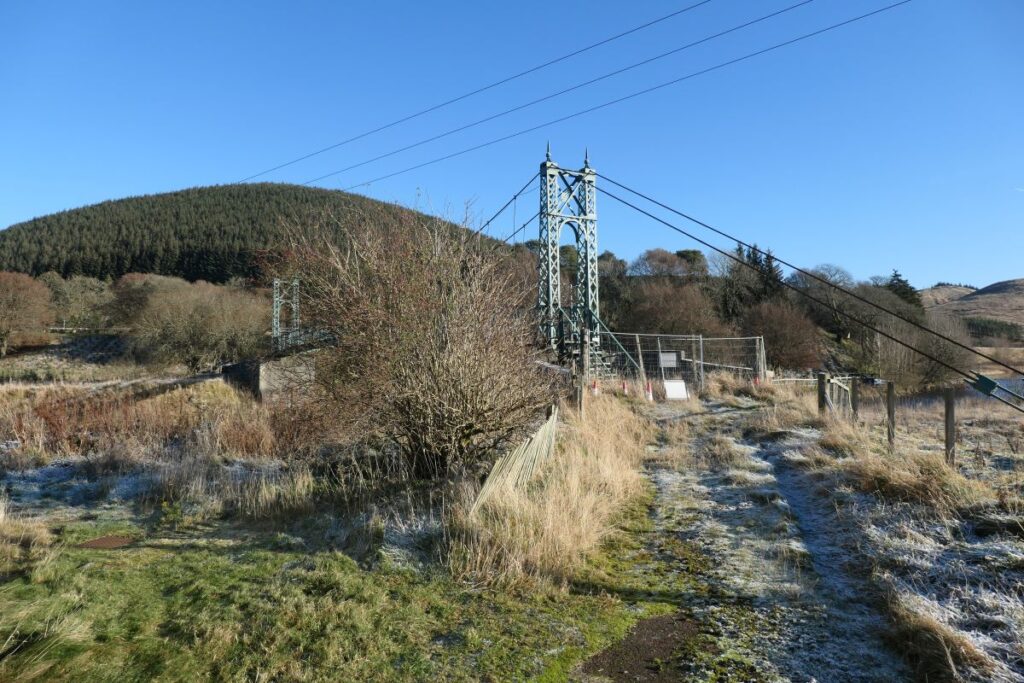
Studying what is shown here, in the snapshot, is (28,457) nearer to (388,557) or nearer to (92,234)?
(388,557)

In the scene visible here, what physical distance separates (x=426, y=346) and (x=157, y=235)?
249 ft

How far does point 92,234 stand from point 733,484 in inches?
3398

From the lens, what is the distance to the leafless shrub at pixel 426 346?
21.9ft

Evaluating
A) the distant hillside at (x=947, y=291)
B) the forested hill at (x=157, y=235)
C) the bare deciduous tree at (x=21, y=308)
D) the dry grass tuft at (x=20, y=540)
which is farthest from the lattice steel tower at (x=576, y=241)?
the distant hillside at (x=947, y=291)

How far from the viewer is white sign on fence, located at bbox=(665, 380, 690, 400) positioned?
1545cm

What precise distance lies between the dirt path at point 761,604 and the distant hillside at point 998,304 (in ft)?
220

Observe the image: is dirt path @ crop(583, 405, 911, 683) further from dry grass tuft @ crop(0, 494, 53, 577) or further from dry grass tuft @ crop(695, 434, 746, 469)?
dry grass tuft @ crop(0, 494, 53, 577)

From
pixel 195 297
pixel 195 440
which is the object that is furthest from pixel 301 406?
pixel 195 297

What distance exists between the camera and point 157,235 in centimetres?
7169

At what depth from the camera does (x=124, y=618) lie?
371cm

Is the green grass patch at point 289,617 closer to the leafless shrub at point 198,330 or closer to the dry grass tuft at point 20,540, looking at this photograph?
the dry grass tuft at point 20,540

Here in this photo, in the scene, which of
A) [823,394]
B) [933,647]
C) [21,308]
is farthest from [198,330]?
[933,647]

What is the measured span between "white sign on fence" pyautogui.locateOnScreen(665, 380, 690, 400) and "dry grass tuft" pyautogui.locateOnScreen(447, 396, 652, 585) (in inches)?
303

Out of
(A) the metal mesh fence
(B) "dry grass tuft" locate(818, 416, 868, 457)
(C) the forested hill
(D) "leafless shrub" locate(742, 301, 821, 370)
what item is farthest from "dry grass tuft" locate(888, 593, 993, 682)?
(C) the forested hill
